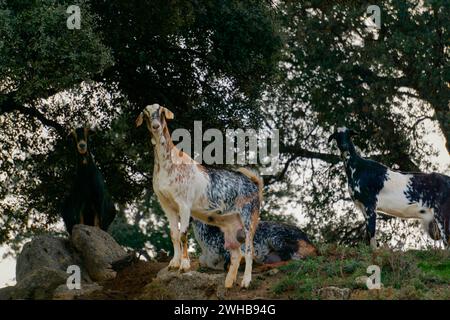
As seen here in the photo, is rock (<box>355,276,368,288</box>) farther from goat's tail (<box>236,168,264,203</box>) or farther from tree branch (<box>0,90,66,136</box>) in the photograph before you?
tree branch (<box>0,90,66,136</box>)

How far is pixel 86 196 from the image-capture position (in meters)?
23.6

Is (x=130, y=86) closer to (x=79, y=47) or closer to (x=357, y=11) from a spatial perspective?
(x=79, y=47)

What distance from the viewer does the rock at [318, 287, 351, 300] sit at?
18.0m

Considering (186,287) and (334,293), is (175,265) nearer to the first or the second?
(186,287)

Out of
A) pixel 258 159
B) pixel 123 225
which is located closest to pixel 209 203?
pixel 258 159

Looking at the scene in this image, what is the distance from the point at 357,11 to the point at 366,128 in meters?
3.76

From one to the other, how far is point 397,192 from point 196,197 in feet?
20.6

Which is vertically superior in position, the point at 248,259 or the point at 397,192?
the point at 397,192

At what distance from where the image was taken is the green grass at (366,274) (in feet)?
59.7

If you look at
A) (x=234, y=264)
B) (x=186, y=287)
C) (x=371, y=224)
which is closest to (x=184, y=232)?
(x=186, y=287)

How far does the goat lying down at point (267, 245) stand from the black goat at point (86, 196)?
123 inches

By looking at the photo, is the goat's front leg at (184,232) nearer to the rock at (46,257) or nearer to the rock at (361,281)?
the rock at (361,281)

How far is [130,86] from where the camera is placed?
95.1ft

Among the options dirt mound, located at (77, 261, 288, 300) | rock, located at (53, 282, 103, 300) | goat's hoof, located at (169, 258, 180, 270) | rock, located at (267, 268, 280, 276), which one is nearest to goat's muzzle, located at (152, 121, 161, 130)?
goat's hoof, located at (169, 258, 180, 270)
